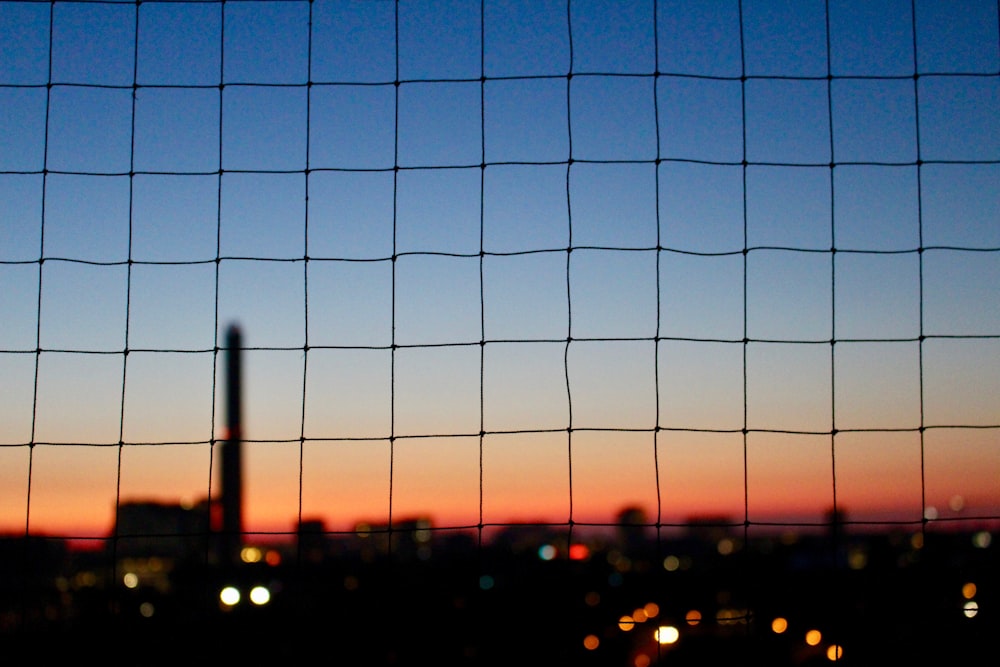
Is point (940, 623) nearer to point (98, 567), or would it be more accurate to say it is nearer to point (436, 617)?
point (436, 617)

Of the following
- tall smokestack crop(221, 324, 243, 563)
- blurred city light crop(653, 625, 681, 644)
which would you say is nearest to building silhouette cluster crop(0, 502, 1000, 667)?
blurred city light crop(653, 625, 681, 644)

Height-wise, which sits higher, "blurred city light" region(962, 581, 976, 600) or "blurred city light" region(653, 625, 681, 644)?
"blurred city light" region(653, 625, 681, 644)

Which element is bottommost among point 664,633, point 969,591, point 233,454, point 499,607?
point 499,607

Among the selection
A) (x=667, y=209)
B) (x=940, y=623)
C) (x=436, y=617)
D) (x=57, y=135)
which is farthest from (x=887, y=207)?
(x=436, y=617)

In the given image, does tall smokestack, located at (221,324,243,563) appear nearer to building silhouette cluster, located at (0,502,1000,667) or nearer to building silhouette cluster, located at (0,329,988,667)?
building silhouette cluster, located at (0,329,988,667)

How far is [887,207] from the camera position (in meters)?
2.72

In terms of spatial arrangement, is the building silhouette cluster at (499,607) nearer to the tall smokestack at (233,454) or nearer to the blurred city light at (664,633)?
the blurred city light at (664,633)

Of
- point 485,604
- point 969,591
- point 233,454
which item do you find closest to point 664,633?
point 485,604

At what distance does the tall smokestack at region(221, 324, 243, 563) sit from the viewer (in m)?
26.4

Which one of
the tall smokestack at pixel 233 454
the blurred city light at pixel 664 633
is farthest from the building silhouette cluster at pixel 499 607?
the tall smokestack at pixel 233 454

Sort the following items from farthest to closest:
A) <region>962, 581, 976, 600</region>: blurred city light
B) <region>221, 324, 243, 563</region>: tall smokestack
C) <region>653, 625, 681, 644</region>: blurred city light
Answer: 1. <region>221, 324, 243, 563</region>: tall smokestack
2. <region>962, 581, 976, 600</region>: blurred city light
3. <region>653, 625, 681, 644</region>: blurred city light

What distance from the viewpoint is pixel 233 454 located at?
88.7ft

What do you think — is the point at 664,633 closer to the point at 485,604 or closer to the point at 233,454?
the point at 485,604

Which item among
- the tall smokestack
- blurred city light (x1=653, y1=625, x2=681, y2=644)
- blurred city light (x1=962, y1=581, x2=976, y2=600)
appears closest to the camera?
blurred city light (x1=653, y1=625, x2=681, y2=644)
